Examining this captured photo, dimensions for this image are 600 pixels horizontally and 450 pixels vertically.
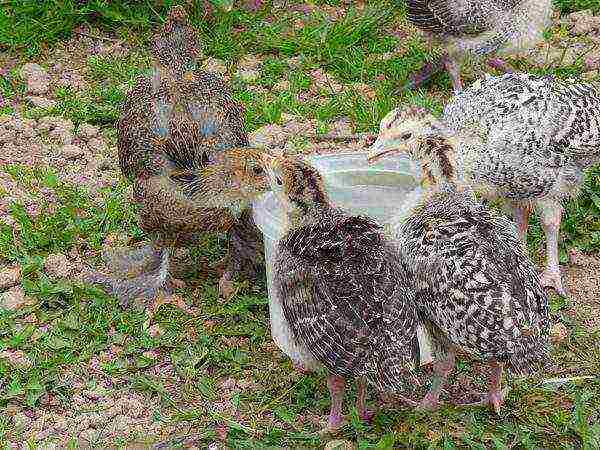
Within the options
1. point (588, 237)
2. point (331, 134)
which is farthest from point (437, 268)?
point (331, 134)

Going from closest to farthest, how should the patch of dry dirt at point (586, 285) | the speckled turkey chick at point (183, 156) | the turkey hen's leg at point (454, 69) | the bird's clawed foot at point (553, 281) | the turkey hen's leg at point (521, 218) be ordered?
the speckled turkey chick at point (183, 156)
the patch of dry dirt at point (586, 285)
the bird's clawed foot at point (553, 281)
the turkey hen's leg at point (521, 218)
the turkey hen's leg at point (454, 69)

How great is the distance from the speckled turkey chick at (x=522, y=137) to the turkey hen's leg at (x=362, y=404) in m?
1.14

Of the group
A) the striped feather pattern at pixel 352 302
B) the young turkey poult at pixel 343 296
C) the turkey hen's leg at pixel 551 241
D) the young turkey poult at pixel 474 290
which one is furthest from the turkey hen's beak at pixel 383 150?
the turkey hen's leg at pixel 551 241

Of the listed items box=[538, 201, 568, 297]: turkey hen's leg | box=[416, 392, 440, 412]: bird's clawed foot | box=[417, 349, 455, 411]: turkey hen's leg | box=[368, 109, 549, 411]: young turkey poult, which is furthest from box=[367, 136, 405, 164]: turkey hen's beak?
box=[416, 392, 440, 412]: bird's clawed foot

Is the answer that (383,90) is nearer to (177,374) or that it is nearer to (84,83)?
(84,83)

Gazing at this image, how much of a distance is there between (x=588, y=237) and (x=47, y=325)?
289 centimetres

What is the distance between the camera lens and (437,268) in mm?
4039

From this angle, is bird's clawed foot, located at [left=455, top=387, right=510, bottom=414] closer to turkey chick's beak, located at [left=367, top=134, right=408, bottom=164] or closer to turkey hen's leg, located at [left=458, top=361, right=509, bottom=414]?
turkey hen's leg, located at [left=458, top=361, right=509, bottom=414]

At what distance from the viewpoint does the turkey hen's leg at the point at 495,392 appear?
4.24 metres

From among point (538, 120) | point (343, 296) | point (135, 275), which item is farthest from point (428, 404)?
point (135, 275)

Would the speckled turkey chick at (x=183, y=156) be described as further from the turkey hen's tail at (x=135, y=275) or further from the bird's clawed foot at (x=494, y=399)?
the bird's clawed foot at (x=494, y=399)

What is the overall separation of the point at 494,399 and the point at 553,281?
100 centimetres

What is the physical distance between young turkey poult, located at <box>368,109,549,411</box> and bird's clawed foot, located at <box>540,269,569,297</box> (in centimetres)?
86

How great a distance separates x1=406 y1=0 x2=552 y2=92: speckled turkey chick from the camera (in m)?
6.15
